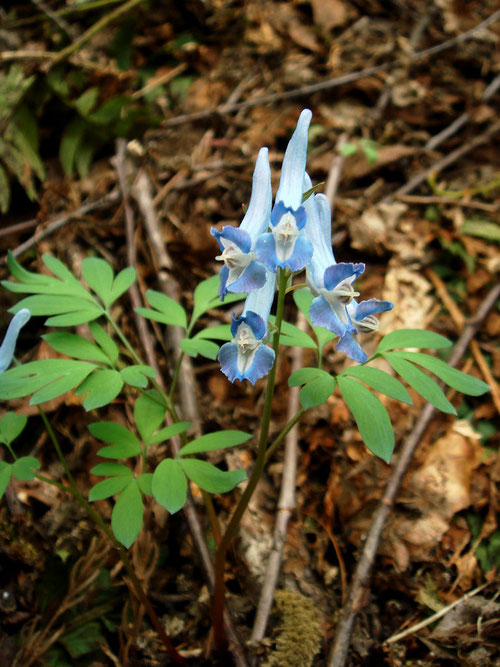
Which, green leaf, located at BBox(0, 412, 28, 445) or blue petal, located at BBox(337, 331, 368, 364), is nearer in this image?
blue petal, located at BBox(337, 331, 368, 364)

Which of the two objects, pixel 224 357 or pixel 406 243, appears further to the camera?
pixel 406 243

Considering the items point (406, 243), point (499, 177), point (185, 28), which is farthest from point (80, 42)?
point (499, 177)

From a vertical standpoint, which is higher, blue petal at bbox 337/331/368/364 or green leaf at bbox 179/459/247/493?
blue petal at bbox 337/331/368/364

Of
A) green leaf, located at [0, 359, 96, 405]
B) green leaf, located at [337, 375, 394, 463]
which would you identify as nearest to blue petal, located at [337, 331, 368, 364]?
green leaf, located at [337, 375, 394, 463]

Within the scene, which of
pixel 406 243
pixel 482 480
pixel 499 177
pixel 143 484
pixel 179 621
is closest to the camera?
pixel 143 484

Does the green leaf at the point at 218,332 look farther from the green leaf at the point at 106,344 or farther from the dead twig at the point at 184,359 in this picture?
the dead twig at the point at 184,359

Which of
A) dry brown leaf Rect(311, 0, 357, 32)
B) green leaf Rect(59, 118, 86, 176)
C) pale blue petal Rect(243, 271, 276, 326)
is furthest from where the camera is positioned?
dry brown leaf Rect(311, 0, 357, 32)

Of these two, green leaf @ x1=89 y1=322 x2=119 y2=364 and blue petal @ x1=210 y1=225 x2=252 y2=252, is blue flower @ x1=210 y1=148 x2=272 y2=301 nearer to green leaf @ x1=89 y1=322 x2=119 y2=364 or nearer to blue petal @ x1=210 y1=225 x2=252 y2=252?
blue petal @ x1=210 y1=225 x2=252 y2=252

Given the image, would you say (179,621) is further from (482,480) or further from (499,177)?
(499,177)
